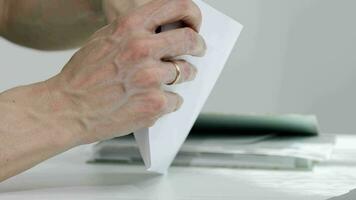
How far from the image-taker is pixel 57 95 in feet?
Result: 2.46

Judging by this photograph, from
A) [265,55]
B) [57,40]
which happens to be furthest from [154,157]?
[265,55]

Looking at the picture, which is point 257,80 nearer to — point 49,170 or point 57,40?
point 57,40

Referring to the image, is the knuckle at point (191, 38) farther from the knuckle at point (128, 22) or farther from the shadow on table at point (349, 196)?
the shadow on table at point (349, 196)

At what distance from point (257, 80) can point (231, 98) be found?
0.10 meters

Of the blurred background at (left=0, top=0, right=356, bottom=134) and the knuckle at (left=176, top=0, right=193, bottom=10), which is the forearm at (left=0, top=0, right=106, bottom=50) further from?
the blurred background at (left=0, top=0, right=356, bottom=134)

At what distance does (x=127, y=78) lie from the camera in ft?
2.42

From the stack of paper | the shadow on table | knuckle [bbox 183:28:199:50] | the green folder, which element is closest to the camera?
the shadow on table

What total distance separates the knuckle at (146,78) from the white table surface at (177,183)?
0.36ft

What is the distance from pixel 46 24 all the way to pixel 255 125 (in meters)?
0.43

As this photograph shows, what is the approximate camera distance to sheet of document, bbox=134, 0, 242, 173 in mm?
794

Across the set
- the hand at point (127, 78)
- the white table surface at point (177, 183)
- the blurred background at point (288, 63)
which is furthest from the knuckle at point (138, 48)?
the blurred background at point (288, 63)

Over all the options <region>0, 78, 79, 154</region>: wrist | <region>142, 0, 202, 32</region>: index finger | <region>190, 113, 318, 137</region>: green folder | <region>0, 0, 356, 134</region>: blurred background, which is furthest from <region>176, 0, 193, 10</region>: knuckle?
<region>0, 0, 356, 134</region>: blurred background

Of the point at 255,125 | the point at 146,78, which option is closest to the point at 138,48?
the point at 146,78

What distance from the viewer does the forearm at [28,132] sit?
28.5 inches
